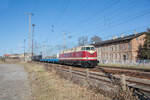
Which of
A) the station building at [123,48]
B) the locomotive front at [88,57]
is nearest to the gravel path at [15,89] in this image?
the locomotive front at [88,57]

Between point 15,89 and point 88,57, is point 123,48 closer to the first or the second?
point 88,57

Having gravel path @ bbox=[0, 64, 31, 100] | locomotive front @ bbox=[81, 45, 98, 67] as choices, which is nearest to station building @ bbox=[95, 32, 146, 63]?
locomotive front @ bbox=[81, 45, 98, 67]

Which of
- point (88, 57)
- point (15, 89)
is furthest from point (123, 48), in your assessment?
point (15, 89)

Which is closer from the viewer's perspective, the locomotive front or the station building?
the locomotive front

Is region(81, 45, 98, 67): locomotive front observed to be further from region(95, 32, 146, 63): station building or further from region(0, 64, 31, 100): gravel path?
region(95, 32, 146, 63): station building

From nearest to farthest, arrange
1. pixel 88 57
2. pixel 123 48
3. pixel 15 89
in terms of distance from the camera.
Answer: pixel 15 89 < pixel 88 57 < pixel 123 48

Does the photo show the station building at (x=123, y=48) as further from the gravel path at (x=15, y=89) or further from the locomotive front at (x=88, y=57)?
the gravel path at (x=15, y=89)

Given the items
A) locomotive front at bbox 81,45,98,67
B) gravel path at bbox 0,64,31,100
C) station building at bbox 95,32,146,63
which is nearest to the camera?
gravel path at bbox 0,64,31,100

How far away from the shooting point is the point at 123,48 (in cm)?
4734

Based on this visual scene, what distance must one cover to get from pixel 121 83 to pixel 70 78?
207 inches

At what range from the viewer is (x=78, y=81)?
31.4 ft

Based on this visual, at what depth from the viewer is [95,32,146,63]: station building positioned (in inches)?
1722

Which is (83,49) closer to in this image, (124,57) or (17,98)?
(17,98)

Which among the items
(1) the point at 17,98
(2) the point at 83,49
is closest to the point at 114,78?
(1) the point at 17,98
